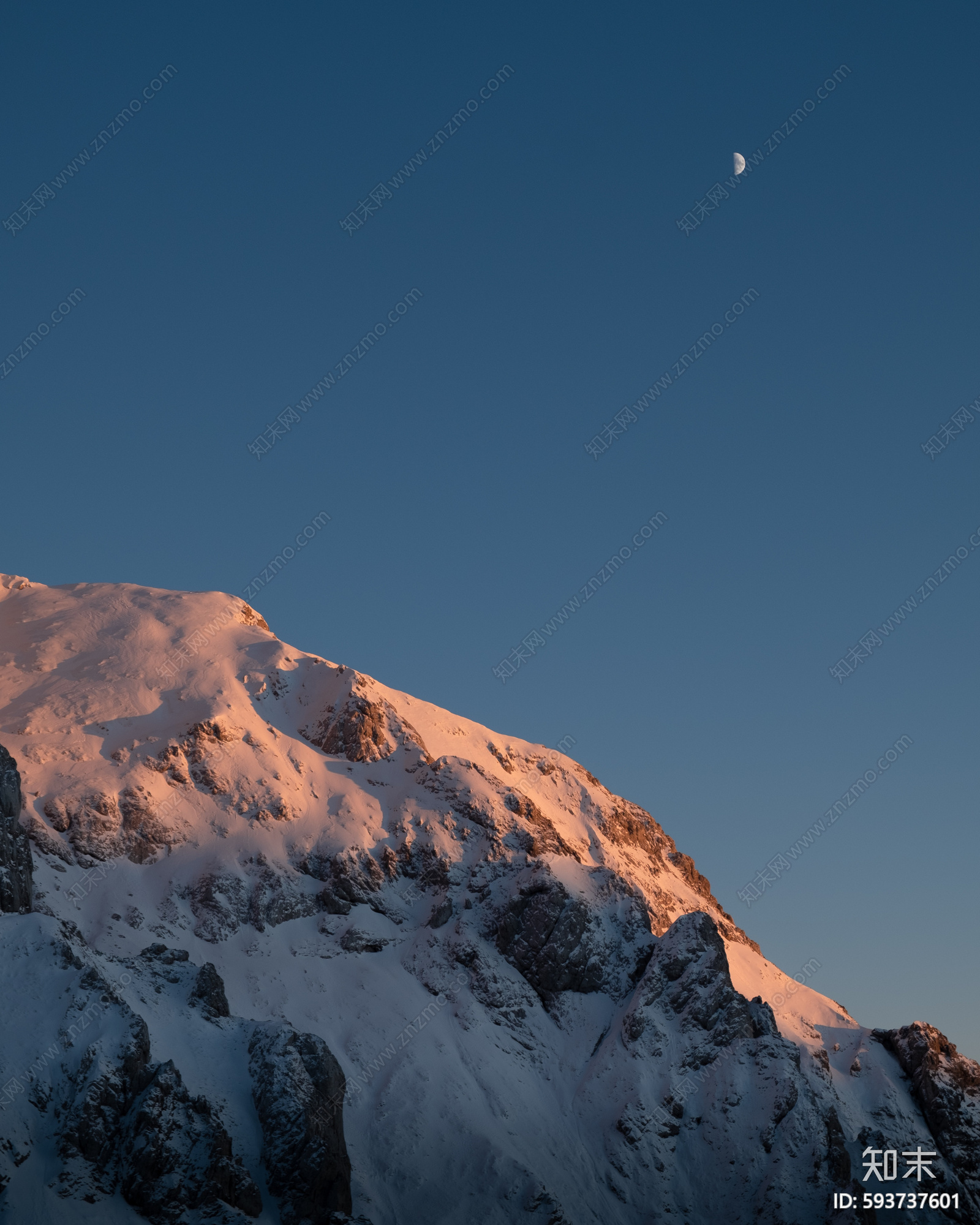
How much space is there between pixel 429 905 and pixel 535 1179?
150 ft

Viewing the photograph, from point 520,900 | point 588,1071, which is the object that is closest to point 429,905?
point 520,900

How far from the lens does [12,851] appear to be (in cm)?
13788

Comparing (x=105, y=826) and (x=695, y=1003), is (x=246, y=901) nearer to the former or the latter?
(x=105, y=826)

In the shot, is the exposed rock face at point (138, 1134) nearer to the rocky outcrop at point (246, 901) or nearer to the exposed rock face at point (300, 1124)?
the exposed rock face at point (300, 1124)

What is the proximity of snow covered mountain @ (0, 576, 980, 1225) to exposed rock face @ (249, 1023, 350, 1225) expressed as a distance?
312 mm

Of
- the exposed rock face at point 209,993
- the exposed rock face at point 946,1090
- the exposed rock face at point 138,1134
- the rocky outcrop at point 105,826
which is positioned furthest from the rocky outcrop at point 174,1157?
the exposed rock face at point 946,1090

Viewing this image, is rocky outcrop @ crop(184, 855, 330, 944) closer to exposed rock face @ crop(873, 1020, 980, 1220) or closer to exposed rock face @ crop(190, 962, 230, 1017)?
exposed rock face @ crop(190, 962, 230, 1017)

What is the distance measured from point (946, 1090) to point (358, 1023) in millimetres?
82198

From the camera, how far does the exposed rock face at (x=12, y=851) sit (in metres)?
134

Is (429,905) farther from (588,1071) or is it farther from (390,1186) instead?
(390,1186)

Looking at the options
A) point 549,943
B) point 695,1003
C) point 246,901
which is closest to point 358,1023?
point 246,901

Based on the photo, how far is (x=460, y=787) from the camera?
7776 inches

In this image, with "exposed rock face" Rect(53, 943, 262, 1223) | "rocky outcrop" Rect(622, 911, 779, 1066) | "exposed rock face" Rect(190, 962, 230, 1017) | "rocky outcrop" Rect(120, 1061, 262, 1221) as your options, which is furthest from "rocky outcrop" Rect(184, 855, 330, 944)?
"rocky outcrop" Rect(622, 911, 779, 1066)

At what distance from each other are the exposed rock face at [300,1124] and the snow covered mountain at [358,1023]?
31cm
